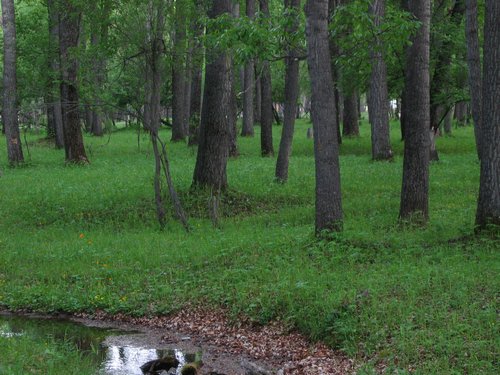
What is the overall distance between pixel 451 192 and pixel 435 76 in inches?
343

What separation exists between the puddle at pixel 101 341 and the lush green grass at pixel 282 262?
0.58 m

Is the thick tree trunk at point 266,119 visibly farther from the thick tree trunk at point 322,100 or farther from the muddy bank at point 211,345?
the muddy bank at point 211,345

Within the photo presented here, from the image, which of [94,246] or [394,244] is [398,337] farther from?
[94,246]

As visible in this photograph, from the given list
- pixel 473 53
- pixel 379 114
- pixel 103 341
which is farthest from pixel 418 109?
pixel 379 114

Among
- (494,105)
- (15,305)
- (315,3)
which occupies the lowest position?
(15,305)

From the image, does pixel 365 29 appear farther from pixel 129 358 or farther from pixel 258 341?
pixel 129 358

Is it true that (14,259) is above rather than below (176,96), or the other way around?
below

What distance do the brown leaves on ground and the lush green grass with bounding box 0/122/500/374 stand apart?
165mm

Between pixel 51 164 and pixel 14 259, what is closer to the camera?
pixel 14 259

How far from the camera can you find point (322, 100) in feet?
36.5

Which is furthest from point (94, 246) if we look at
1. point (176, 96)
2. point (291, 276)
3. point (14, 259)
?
point (176, 96)

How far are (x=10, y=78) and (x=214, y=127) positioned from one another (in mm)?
10944

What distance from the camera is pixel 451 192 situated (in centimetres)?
1648

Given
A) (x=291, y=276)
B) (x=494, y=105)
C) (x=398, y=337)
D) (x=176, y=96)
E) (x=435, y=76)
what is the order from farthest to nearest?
1. (x=176, y=96)
2. (x=435, y=76)
3. (x=494, y=105)
4. (x=291, y=276)
5. (x=398, y=337)
